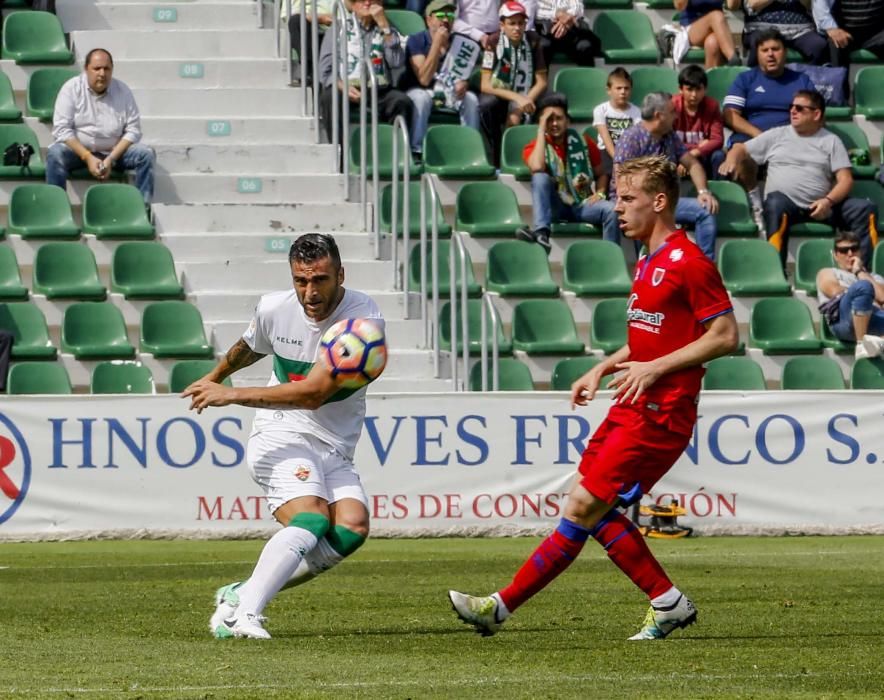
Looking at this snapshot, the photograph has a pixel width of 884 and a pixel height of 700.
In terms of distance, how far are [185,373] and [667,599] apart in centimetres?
890

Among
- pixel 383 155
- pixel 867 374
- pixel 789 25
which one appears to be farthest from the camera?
pixel 789 25

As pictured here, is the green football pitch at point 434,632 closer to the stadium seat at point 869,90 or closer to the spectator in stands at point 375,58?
the spectator in stands at point 375,58

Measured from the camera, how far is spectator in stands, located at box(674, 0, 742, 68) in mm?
20000

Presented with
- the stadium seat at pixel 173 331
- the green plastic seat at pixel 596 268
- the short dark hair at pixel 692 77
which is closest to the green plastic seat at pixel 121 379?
the stadium seat at pixel 173 331

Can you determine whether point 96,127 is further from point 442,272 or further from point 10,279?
point 442,272

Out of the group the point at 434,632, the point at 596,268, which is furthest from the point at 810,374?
the point at 434,632

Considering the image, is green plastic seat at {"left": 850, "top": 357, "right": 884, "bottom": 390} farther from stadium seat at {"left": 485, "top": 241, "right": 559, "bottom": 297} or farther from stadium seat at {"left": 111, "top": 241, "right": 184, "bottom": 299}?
stadium seat at {"left": 111, "top": 241, "right": 184, "bottom": 299}

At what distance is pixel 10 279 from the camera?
16750mm

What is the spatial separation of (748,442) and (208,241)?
611cm

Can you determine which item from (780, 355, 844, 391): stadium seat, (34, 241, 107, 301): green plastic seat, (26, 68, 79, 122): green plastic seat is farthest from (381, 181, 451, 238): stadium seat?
(780, 355, 844, 391): stadium seat

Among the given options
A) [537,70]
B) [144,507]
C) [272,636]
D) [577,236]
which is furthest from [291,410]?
[537,70]

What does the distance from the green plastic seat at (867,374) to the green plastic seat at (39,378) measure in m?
7.36

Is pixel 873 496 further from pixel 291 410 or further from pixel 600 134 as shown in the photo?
pixel 291 410

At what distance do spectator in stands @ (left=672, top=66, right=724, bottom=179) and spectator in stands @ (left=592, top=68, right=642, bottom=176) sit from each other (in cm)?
50
